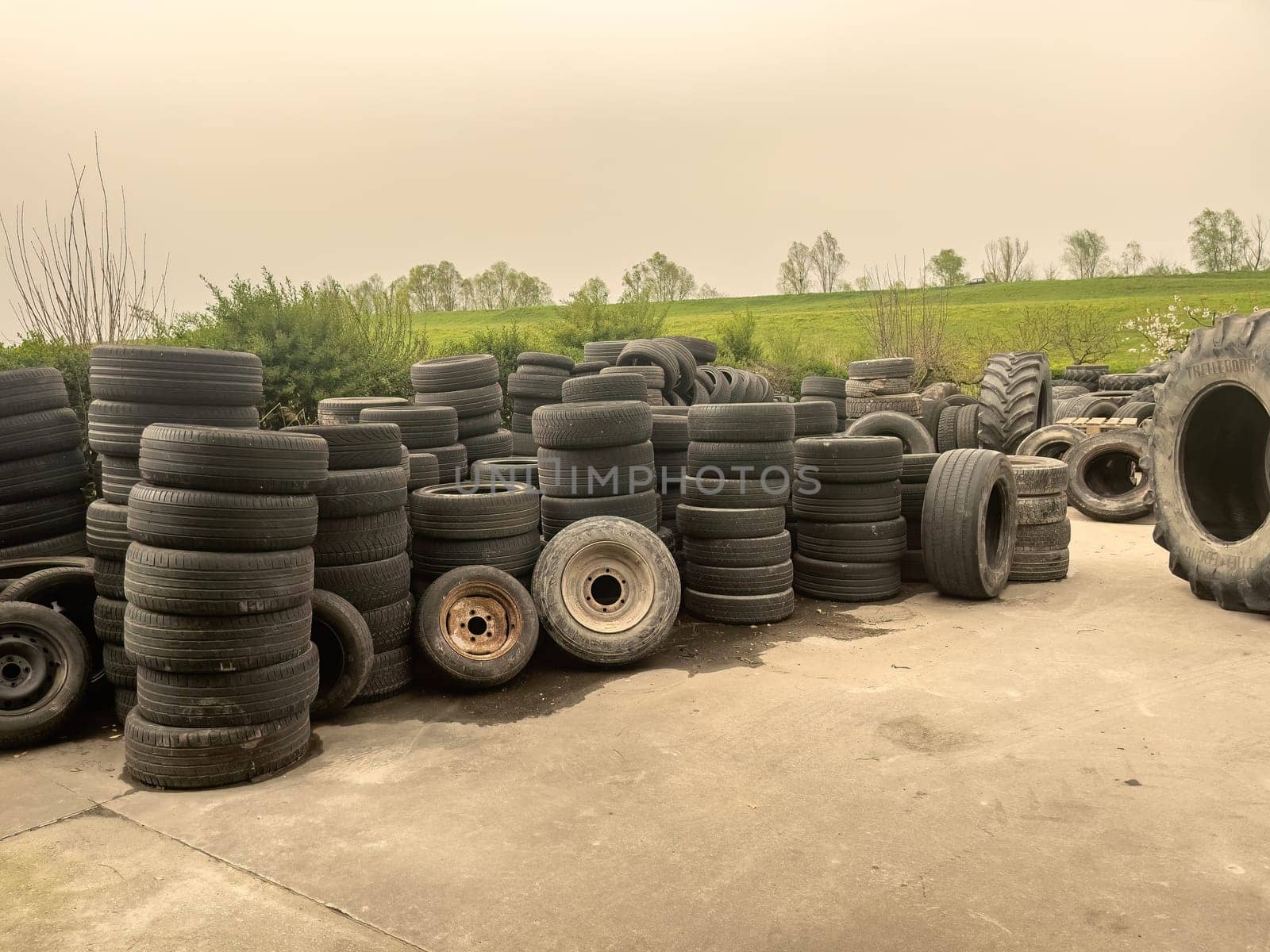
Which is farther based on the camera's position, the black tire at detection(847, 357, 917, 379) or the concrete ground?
the black tire at detection(847, 357, 917, 379)

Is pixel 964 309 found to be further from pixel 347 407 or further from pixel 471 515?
pixel 471 515

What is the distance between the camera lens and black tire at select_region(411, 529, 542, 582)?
6773 mm

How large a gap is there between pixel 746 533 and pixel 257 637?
4.23 m

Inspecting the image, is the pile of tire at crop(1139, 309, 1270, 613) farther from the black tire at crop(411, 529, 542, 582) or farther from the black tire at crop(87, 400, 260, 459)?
the black tire at crop(87, 400, 260, 459)

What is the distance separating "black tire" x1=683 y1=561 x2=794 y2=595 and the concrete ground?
1213 mm

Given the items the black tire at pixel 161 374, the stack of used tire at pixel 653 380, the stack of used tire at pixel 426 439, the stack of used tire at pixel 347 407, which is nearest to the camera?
the black tire at pixel 161 374

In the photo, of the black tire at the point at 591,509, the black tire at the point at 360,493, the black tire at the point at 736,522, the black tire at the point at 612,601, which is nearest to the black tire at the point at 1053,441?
the black tire at the point at 736,522

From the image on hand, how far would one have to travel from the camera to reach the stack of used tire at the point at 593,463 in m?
7.63

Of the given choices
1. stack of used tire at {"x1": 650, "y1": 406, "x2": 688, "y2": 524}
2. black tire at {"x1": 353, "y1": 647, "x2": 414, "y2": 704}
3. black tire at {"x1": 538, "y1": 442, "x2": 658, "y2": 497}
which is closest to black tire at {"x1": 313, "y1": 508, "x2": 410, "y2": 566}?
black tire at {"x1": 353, "y1": 647, "x2": 414, "y2": 704}

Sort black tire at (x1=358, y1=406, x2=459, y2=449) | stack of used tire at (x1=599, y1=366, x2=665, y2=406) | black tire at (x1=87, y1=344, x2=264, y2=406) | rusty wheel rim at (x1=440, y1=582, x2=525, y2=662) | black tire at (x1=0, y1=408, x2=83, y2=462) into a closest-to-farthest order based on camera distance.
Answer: black tire at (x1=87, y1=344, x2=264, y2=406) → rusty wheel rim at (x1=440, y1=582, x2=525, y2=662) → black tire at (x1=0, y1=408, x2=83, y2=462) → black tire at (x1=358, y1=406, x2=459, y2=449) → stack of used tire at (x1=599, y1=366, x2=665, y2=406)

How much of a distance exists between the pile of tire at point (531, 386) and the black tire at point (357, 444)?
5.33 m

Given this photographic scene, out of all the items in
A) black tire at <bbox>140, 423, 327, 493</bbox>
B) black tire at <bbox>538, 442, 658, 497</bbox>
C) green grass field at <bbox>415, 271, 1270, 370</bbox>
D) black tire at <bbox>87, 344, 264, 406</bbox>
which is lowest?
black tire at <bbox>538, 442, 658, 497</bbox>

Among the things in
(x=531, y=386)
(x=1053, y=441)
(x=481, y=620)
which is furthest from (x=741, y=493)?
(x=1053, y=441)

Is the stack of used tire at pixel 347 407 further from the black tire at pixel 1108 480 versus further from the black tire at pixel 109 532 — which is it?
the black tire at pixel 1108 480
